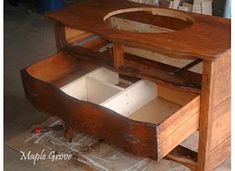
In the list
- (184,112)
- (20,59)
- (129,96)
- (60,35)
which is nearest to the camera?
(184,112)

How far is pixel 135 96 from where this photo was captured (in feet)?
5.07

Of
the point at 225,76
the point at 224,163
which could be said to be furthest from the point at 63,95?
the point at 224,163

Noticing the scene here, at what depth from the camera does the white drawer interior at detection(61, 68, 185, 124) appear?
1.51m

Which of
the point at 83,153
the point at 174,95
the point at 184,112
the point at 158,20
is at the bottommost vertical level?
the point at 83,153

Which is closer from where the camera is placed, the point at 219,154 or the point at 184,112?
the point at 184,112

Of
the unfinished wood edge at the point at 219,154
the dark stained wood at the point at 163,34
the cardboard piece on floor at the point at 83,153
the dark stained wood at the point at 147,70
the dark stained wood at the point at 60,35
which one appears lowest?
the cardboard piece on floor at the point at 83,153

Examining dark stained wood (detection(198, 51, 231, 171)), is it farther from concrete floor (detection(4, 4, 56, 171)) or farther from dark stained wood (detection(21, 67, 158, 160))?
concrete floor (detection(4, 4, 56, 171))

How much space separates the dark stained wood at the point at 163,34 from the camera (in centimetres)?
128

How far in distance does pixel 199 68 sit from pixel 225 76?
0.29m

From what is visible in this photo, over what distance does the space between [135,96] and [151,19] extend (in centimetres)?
37

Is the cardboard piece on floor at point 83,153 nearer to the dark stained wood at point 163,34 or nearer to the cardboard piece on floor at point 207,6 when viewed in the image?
the dark stained wood at point 163,34

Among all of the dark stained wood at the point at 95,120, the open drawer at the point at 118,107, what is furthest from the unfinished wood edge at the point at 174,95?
the dark stained wood at the point at 95,120

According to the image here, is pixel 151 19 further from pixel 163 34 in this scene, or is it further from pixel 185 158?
pixel 185 158

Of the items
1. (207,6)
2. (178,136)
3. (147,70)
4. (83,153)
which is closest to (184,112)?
(178,136)
